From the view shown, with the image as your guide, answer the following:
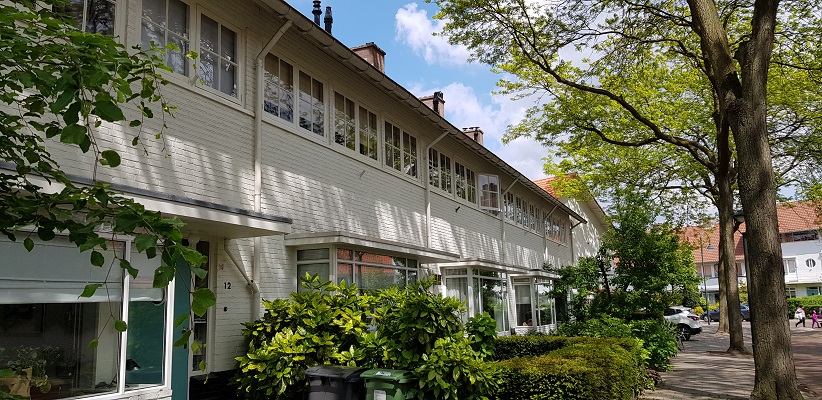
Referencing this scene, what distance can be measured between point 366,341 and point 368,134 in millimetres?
6810

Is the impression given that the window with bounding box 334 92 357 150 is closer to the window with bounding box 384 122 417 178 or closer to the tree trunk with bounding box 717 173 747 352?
the window with bounding box 384 122 417 178

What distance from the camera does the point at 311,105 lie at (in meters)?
12.4

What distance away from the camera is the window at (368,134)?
14.5 metres

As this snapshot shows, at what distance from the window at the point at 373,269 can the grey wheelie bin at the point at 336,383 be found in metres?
2.82

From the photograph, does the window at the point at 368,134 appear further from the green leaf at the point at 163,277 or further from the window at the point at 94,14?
the green leaf at the point at 163,277

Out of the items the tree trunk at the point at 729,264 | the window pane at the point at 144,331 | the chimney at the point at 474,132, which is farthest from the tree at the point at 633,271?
the window pane at the point at 144,331

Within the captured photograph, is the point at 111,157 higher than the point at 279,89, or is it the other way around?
the point at 279,89

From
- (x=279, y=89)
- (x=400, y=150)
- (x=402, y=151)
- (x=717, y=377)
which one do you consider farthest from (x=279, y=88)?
(x=717, y=377)

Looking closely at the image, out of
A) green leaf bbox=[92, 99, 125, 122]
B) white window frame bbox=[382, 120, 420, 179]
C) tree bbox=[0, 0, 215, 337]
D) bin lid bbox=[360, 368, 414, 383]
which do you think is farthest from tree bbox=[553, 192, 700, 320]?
green leaf bbox=[92, 99, 125, 122]

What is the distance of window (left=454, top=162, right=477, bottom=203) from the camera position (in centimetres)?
2061

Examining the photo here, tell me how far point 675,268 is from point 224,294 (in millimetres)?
12359

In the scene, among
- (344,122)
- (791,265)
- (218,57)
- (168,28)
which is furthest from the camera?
(791,265)

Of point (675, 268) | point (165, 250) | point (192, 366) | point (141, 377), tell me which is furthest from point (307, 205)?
point (675, 268)

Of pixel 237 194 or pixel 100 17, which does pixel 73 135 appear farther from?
pixel 237 194
